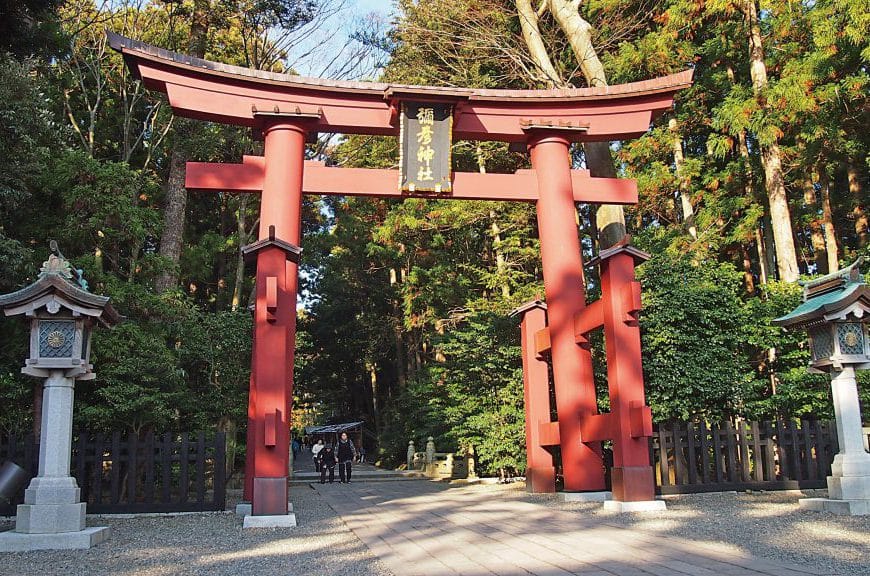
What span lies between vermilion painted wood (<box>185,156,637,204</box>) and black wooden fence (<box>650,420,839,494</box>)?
388 cm

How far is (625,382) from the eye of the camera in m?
8.74

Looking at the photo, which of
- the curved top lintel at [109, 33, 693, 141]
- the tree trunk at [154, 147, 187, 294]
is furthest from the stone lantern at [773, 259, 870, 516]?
the tree trunk at [154, 147, 187, 294]

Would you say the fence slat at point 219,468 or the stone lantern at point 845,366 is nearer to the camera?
the stone lantern at point 845,366

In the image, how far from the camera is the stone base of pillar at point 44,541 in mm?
6488

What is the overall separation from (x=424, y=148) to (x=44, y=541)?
702cm

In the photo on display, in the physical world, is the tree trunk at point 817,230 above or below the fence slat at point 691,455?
above

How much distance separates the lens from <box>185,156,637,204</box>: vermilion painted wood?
31.9ft

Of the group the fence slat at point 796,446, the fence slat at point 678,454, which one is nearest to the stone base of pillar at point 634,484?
the fence slat at point 678,454

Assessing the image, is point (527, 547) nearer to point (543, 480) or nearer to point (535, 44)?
point (543, 480)

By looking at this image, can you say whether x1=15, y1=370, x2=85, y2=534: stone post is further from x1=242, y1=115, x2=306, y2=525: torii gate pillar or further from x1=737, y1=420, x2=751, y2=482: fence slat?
x1=737, y1=420, x2=751, y2=482: fence slat

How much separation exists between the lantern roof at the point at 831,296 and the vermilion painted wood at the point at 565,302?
280 centimetres

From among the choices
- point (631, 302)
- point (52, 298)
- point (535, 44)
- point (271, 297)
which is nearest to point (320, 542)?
point (271, 297)

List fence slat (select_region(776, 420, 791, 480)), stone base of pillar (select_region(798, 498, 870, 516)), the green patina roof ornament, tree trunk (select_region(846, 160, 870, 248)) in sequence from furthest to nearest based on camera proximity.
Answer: tree trunk (select_region(846, 160, 870, 248))
fence slat (select_region(776, 420, 791, 480))
stone base of pillar (select_region(798, 498, 870, 516))
the green patina roof ornament

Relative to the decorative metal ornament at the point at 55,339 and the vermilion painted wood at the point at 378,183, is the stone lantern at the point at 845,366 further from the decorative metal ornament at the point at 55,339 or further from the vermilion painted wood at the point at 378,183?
the decorative metal ornament at the point at 55,339
